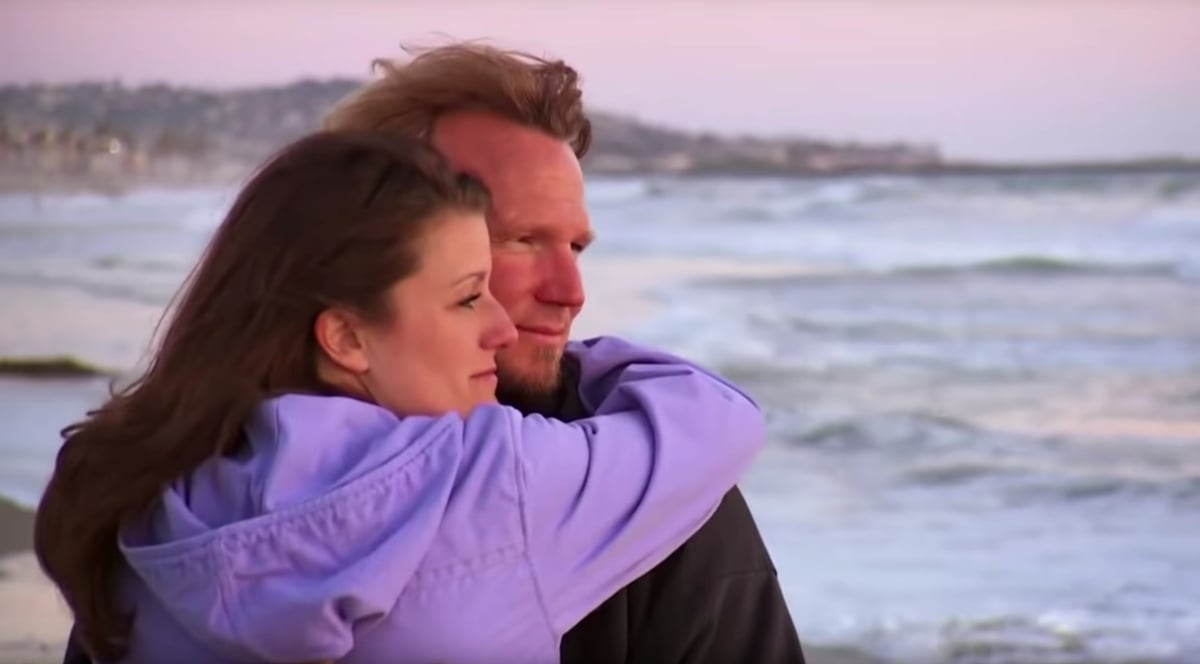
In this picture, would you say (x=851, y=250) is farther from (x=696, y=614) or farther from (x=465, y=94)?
(x=696, y=614)

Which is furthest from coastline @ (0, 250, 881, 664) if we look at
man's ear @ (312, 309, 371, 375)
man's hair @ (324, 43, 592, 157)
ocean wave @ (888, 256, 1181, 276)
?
man's ear @ (312, 309, 371, 375)

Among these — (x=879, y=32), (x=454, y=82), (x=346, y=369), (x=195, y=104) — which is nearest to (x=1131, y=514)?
(x=879, y=32)

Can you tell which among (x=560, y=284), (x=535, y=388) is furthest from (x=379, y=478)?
(x=560, y=284)

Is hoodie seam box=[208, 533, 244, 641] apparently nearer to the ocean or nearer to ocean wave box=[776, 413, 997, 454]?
the ocean

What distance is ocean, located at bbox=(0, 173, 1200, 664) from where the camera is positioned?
5707 millimetres

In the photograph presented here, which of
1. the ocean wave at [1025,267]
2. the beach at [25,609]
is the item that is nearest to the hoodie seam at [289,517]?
the beach at [25,609]

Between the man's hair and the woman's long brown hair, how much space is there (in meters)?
0.47

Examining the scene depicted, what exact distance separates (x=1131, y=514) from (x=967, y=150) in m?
4.64

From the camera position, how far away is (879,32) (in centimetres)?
986

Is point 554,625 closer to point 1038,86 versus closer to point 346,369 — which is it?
point 346,369

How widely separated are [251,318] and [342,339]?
0.26 ft

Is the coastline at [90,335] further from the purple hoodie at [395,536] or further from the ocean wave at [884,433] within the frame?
the purple hoodie at [395,536]

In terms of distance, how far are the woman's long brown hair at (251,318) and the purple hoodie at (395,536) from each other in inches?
1.2

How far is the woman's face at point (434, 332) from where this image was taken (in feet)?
5.50
